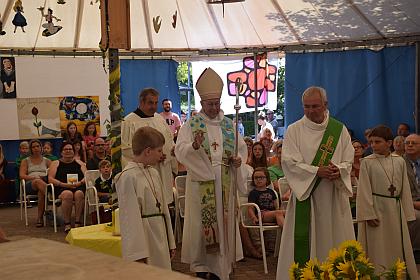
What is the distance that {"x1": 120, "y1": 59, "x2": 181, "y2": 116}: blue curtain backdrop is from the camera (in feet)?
35.8

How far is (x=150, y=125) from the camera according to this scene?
6043 mm

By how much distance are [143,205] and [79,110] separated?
7339 millimetres

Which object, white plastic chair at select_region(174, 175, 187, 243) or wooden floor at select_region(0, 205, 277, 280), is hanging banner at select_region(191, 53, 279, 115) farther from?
white plastic chair at select_region(174, 175, 187, 243)

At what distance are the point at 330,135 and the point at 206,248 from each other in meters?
1.43

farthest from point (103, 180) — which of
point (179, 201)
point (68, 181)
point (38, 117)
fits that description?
point (38, 117)

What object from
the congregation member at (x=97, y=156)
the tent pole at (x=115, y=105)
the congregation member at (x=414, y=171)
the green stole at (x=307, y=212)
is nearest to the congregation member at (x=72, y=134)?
the congregation member at (x=97, y=156)

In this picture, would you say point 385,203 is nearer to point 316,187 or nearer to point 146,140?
point 316,187

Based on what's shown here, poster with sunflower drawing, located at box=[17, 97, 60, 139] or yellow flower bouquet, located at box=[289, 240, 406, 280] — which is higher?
poster with sunflower drawing, located at box=[17, 97, 60, 139]

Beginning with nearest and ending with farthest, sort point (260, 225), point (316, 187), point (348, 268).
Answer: point (348, 268), point (316, 187), point (260, 225)

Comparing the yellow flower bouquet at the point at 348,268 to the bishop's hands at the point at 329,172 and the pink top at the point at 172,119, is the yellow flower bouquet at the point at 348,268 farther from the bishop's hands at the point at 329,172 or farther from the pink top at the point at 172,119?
the pink top at the point at 172,119

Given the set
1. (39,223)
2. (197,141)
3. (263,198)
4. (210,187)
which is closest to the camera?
(197,141)

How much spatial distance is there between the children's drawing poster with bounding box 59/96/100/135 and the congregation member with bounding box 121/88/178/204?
4.70 m

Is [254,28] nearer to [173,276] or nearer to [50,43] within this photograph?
[50,43]

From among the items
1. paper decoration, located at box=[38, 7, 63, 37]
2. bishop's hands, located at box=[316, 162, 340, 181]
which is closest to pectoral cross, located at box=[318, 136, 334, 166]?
bishop's hands, located at box=[316, 162, 340, 181]
